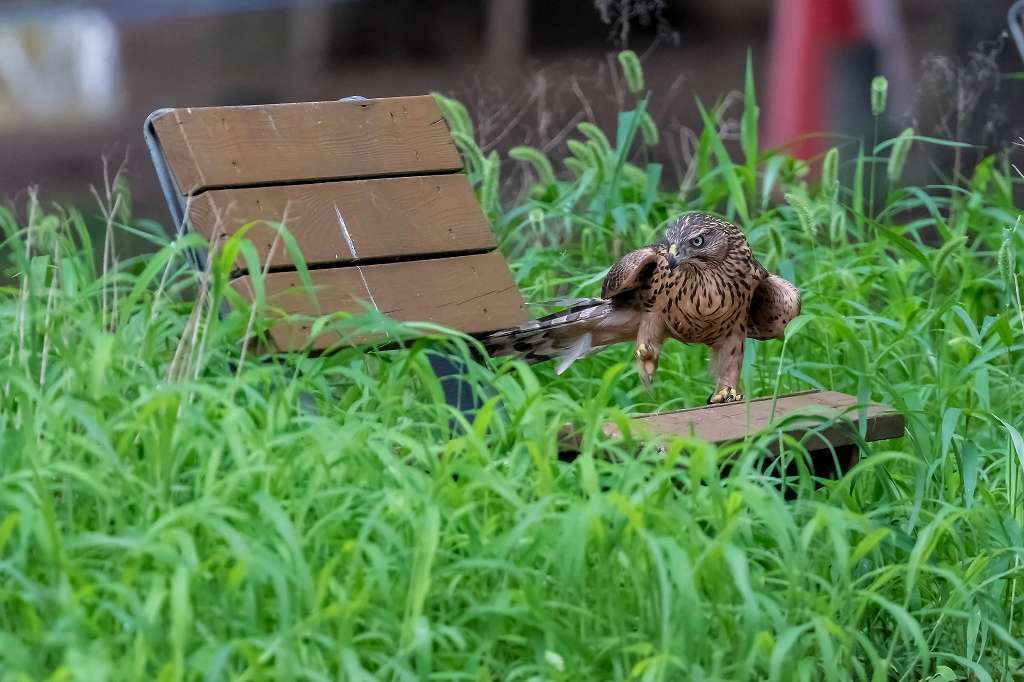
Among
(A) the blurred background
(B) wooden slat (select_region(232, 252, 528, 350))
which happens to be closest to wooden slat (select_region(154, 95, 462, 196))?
(B) wooden slat (select_region(232, 252, 528, 350))

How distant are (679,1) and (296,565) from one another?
11.6m

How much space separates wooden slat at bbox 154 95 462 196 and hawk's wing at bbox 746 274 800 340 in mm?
811

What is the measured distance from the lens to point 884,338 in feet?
13.1

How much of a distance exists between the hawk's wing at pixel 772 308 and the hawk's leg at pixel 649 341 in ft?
0.63

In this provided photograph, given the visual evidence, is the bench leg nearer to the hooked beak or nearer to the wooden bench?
the wooden bench

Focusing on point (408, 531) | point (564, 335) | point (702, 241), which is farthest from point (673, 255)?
point (408, 531)

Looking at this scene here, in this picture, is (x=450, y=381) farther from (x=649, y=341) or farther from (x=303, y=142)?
(x=303, y=142)

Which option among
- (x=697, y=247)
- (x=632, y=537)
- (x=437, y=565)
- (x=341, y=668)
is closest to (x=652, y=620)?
(x=632, y=537)

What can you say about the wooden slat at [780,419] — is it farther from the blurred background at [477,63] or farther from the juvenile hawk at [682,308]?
the blurred background at [477,63]

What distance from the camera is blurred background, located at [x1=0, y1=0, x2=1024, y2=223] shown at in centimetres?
567

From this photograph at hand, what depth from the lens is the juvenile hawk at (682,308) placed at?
10.3 ft

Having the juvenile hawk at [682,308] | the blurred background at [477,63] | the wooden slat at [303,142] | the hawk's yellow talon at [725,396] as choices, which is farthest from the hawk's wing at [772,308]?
the blurred background at [477,63]

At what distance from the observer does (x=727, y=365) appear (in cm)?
324

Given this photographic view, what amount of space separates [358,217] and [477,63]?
319 inches
